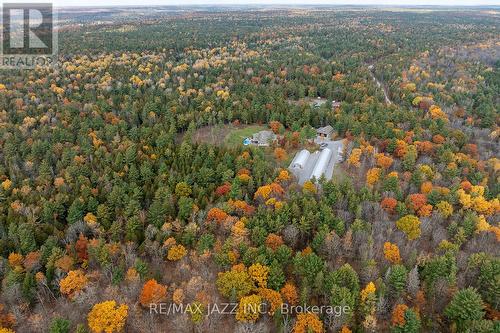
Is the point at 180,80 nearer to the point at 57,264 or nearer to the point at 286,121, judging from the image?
the point at 286,121

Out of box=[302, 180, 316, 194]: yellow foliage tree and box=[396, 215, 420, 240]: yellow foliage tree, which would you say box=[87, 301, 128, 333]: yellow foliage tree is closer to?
box=[302, 180, 316, 194]: yellow foliage tree

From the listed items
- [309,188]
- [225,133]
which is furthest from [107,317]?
[225,133]

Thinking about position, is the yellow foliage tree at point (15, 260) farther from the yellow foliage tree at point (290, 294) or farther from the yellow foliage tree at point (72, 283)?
the yellow foliage tree at point (290, 294)

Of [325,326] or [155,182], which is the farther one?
[155,182]

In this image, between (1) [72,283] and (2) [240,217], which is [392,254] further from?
(1) [72,283]

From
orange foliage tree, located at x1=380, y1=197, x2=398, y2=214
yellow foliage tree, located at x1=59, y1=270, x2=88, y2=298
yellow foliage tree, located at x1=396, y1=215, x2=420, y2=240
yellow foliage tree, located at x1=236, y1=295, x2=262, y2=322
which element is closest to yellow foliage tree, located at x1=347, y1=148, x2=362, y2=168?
orange foliage tree, located at x1=380, y1=197, x2=398, y2=214

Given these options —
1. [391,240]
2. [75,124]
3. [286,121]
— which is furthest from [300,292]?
[75,124]
